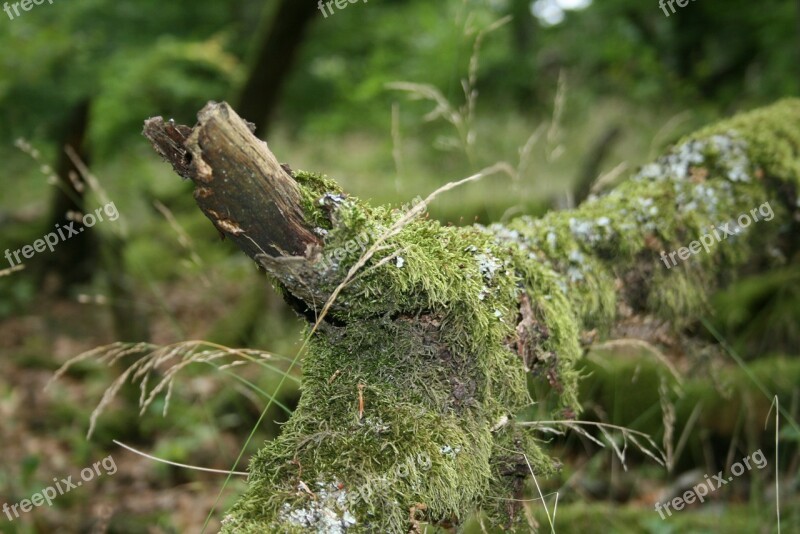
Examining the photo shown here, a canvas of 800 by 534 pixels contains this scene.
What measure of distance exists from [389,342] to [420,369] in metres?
0.09

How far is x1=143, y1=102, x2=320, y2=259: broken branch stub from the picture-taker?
4.07 ft

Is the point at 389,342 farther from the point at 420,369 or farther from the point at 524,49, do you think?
the point at 524,49

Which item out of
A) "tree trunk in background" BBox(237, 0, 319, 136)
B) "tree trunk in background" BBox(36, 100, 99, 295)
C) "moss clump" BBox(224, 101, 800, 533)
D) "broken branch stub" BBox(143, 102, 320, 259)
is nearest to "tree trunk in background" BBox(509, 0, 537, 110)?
"tree trunk in background" BBox(237, 0, 319, 136)

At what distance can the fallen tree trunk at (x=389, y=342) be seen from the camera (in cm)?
122

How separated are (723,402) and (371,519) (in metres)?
2.83

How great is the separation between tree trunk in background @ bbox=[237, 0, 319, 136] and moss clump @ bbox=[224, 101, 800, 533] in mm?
4547

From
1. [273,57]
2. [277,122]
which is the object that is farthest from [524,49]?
[273,57]

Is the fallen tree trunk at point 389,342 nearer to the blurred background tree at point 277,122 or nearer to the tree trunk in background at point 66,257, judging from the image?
the blurred background tree at point 277,122

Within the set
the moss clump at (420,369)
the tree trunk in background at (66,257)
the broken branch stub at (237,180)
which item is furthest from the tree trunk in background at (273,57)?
Result: the broken branch stub at (237,180)

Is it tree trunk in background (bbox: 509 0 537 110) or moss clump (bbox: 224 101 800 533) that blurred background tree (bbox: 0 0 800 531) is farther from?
moss clump (bbox: 224 101 800 533)

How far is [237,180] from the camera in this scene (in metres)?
1.26

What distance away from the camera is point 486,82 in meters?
9.41

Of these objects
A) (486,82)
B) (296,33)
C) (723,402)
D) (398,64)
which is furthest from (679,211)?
(486,82)

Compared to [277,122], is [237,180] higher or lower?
lower
